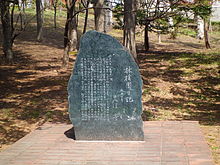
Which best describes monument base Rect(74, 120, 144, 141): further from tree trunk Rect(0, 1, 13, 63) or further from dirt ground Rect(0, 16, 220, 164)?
tree trunk Rect(0, 1, 13, 63)

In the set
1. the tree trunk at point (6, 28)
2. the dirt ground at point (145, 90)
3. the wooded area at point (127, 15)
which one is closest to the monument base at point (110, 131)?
the dirt ground at point (145, 90)

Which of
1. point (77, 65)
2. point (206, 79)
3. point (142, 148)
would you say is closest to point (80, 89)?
point (77, 65)

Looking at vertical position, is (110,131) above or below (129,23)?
below

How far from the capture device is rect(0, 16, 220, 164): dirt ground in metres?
8.48

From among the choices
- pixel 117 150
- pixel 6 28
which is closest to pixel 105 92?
pixel 117 150

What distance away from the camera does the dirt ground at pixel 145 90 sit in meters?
8.48


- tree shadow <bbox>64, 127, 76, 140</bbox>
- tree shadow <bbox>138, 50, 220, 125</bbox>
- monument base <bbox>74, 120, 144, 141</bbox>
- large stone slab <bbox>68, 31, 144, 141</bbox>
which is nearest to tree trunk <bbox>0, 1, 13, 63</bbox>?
tree shadow <bbox>138, 50, 220, 125</bbox>

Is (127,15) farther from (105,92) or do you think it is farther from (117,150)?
(117,150)

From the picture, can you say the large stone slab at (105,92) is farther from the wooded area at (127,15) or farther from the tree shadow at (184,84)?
the wooded area at (127,15)

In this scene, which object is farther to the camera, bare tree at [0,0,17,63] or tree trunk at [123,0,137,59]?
bare tree at [0,0,17,63]

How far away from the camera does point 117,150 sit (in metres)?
5.80

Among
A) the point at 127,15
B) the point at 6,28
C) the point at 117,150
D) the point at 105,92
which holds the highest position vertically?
the point at 127,15

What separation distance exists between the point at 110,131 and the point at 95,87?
81cm

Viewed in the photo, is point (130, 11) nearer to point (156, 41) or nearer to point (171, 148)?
point (171, 148)
